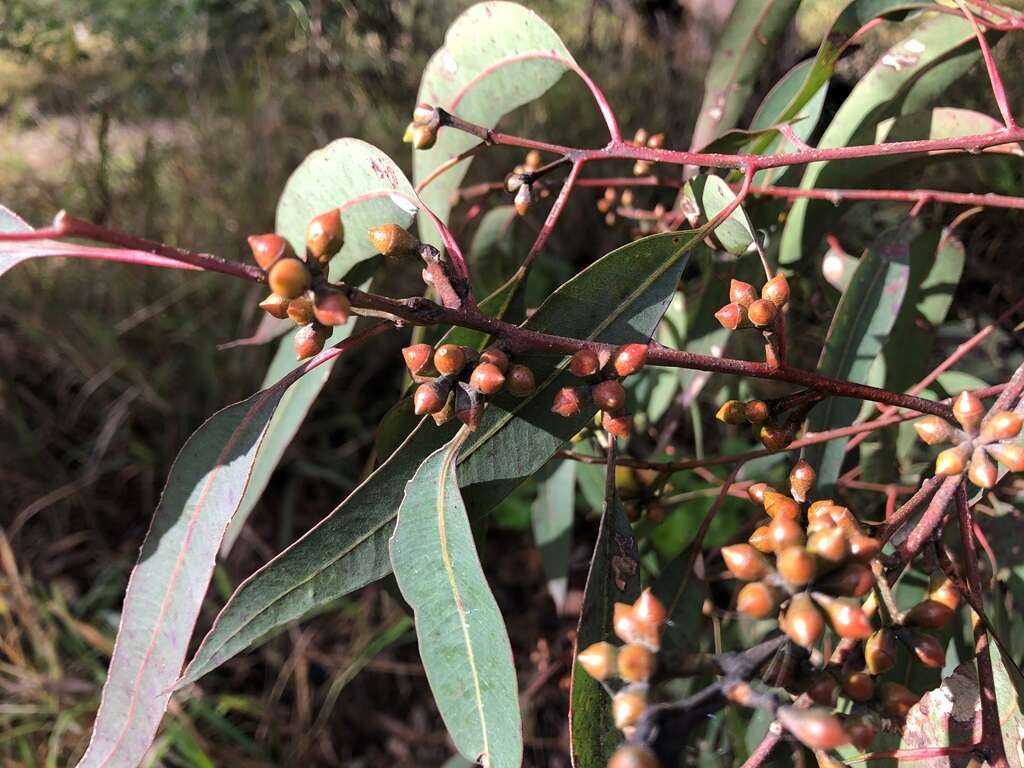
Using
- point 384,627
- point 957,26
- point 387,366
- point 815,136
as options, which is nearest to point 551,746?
point 384,627

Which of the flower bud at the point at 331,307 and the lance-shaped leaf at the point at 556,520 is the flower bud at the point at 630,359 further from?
the lance-shaped leaf at the point at 556,520

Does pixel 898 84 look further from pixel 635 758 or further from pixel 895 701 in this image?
pixel 635 758

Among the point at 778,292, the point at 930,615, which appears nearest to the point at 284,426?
the point at 778,292

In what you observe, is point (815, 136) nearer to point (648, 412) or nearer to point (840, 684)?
point (648, 412)

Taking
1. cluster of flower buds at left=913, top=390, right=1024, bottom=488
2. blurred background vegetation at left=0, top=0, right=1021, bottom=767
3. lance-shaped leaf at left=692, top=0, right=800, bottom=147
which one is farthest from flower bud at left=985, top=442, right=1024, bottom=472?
blurred background vegetation at left=0, top=0, right=1021, bottom=767

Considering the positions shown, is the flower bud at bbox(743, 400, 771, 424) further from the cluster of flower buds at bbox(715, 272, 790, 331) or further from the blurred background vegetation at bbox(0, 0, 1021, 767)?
the blurred background vegetation at bbox(0, 0, 1021, 767)
